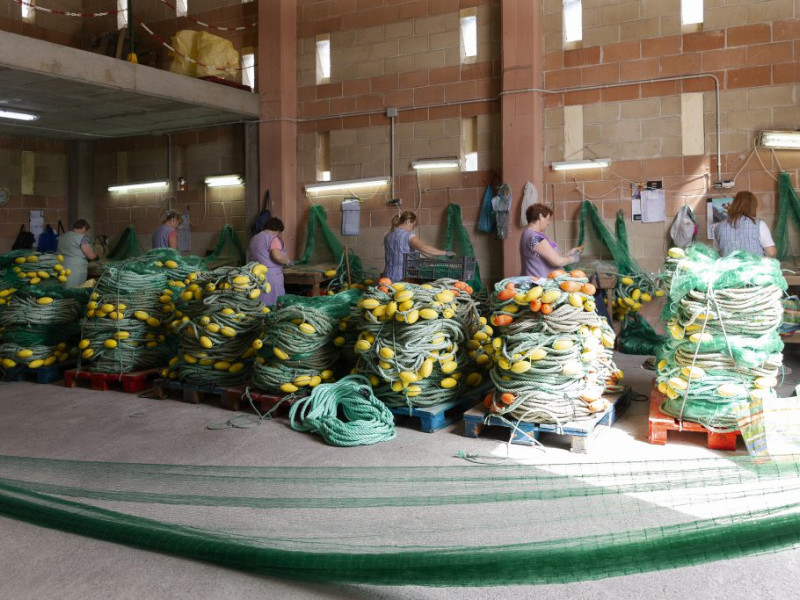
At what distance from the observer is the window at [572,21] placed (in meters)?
10.5

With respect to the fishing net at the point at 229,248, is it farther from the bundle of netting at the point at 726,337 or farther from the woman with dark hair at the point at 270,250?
the bundle of netting at the point at 726,337

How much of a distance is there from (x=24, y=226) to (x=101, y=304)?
25.9 ft

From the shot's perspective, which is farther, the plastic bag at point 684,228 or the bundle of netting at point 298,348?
the plastic bag at point 684,228

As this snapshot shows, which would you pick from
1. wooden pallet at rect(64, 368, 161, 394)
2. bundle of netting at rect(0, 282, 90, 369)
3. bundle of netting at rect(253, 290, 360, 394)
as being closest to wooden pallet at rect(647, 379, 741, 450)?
bundle of netting at rect(253, 290, 360, 394)

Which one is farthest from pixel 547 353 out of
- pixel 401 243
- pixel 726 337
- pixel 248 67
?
pixel 248 67

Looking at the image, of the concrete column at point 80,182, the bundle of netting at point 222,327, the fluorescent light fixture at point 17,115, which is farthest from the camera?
the concrete column at point 80,182

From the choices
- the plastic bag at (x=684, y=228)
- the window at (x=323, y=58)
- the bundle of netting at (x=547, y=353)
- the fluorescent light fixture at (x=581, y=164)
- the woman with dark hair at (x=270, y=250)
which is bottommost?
the bundle of netting at (x=547, y=353)

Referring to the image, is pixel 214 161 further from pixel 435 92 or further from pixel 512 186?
pixel 512 186

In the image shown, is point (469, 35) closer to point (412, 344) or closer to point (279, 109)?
point (279, 109)

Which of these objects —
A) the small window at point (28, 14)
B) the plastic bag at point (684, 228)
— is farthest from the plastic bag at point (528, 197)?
the small window at point (28, 14)

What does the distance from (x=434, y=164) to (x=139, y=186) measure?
6.29 metres

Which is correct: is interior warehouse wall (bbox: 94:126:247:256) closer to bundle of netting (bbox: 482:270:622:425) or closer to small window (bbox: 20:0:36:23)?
small window (bbox: 20:0:36:23)

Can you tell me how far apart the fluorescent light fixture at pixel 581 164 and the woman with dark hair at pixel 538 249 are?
330 cm

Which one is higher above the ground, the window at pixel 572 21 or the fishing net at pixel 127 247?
the window at pixel 572 21
